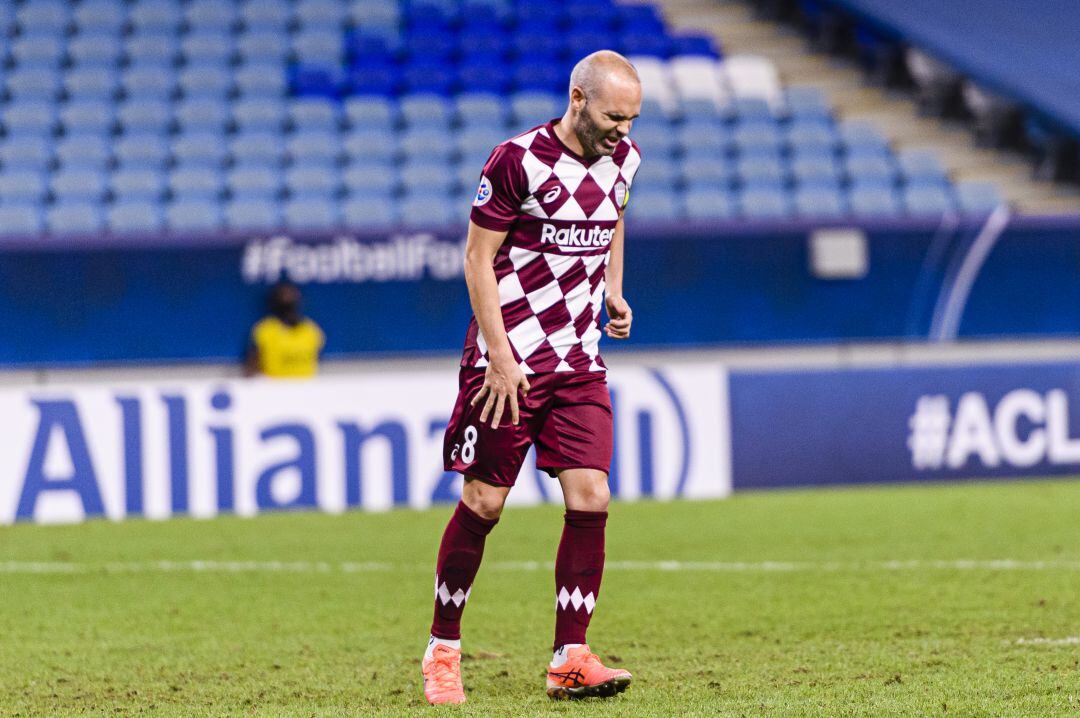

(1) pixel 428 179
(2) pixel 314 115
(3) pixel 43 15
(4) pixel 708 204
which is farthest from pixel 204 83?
(4) pixel 708 204

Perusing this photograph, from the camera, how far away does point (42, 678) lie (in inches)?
206

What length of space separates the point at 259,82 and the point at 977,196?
701cm

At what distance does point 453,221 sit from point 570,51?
3.75 m

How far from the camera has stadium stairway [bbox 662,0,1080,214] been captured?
16734mm

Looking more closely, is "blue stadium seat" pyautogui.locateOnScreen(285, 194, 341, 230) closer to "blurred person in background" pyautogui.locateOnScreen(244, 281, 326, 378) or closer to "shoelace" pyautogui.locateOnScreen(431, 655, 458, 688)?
"blurred person in background" pyautogui.locateOnScreen(244, 281, 326, 378)

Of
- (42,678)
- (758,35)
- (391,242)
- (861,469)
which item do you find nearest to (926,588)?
(42,678)

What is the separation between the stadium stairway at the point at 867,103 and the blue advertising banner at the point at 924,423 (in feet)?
17.2

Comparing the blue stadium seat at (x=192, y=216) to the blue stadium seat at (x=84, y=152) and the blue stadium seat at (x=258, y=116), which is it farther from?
the blue stadium seat at (x=258, y=116)

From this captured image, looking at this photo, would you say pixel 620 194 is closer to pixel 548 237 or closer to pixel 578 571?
pixel 548 237

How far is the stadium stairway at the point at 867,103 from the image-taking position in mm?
16734

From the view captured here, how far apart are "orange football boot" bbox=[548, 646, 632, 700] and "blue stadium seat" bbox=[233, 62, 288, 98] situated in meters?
12.2

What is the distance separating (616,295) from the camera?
16.8 ft

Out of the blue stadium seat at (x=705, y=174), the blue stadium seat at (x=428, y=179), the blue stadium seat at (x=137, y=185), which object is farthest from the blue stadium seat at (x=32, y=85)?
the blue stadium seat at (x=705, y=174)

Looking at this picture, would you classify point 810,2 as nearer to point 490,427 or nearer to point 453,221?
point 453,221
